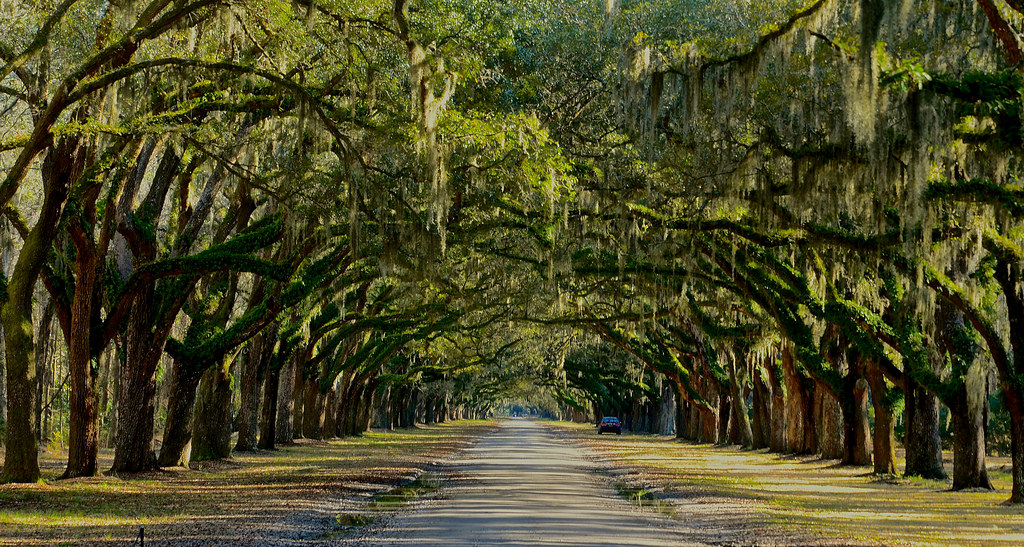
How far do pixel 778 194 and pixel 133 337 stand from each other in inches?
444

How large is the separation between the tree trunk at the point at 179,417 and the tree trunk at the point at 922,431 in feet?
45.5

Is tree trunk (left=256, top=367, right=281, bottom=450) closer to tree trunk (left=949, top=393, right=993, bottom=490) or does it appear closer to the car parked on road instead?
tree trunk (left=949, top=393, right=993, bottom=490)

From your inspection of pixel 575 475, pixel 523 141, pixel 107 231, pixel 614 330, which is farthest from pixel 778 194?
pixel 614 330

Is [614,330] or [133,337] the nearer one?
[133,337]

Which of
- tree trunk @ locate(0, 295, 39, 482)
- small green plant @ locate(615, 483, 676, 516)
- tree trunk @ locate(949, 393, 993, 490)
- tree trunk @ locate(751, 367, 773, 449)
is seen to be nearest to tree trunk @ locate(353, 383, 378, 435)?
tree trunk @ locate(751, 367, 773, 449)

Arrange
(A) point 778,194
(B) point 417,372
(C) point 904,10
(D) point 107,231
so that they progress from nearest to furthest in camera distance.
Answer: (C) point 904,10
(A) point 778,194
(D) point 107,231
(B) point 417,372

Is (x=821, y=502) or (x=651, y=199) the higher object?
(x=651, y=199)

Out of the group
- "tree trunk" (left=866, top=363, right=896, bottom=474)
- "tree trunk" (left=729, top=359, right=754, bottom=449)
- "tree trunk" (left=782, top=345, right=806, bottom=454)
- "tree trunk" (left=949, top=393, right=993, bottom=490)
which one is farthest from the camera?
"tree trunk" (left=729, top=359, right=754, bottom=449)

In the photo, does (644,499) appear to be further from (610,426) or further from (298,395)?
(610,426)

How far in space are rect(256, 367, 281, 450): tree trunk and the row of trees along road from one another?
6.78 meters

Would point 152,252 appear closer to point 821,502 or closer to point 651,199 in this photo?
point 651,199

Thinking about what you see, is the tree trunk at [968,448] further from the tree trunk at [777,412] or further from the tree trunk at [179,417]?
the tree trunk at [777,412]

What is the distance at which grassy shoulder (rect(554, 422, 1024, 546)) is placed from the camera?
1065cm

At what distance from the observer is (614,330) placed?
36.1 metres
